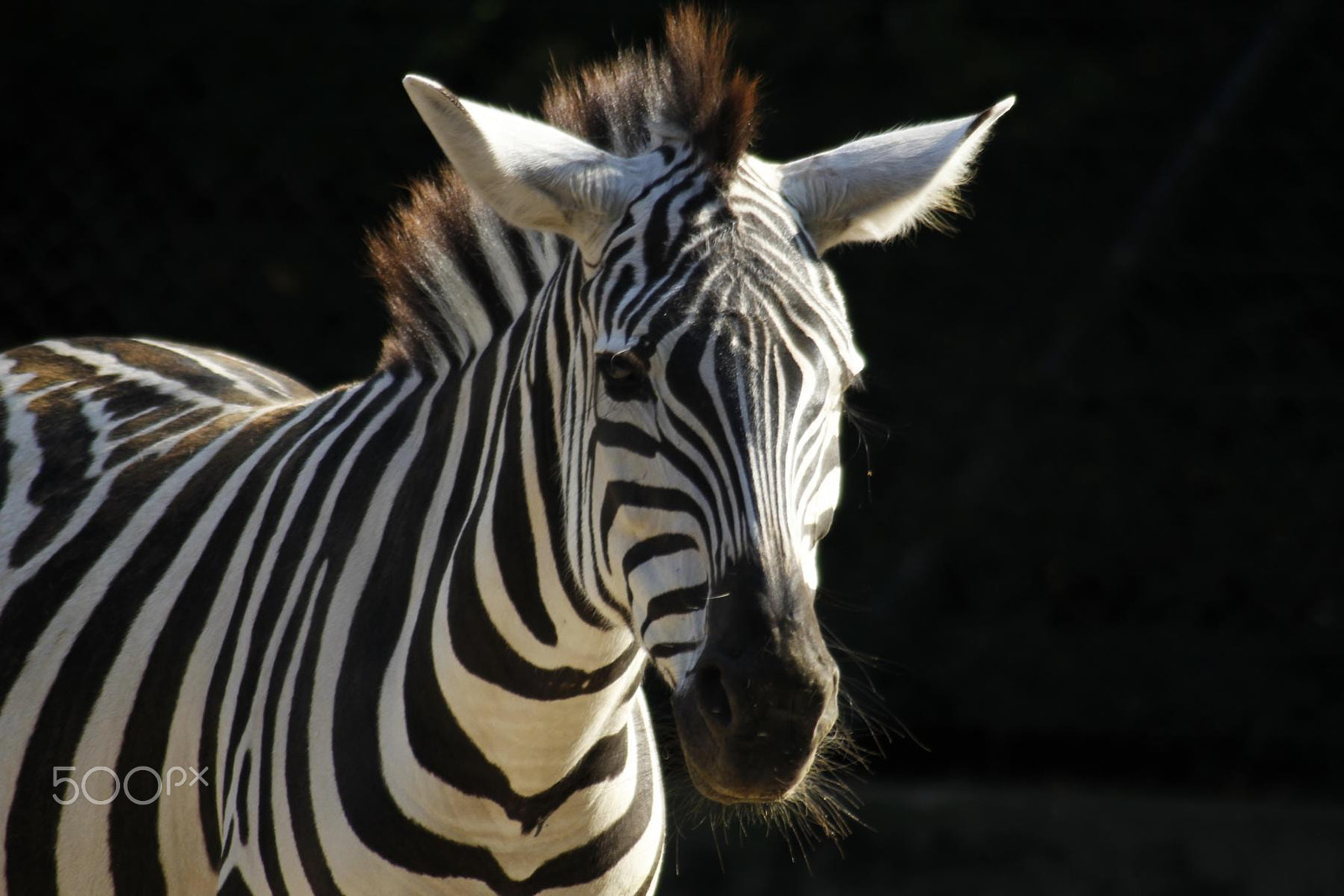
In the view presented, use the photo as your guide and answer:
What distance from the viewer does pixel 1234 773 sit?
481 centimetres

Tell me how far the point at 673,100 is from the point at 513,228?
1.42 feet

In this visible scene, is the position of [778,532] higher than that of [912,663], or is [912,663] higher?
[778,532]

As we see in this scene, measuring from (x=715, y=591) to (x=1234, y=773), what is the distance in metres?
3.69

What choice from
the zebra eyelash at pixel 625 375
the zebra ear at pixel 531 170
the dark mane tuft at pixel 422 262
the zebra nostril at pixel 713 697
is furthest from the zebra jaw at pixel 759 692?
the dark mane tuft at pixel 422 262

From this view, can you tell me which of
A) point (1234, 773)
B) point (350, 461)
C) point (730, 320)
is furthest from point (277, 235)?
point (1234, 773)

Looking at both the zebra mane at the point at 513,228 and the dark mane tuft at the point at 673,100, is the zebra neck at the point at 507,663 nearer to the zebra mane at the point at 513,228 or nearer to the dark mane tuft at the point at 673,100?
the zebra mane at the point at 513,228

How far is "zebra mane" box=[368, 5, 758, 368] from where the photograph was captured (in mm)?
2045

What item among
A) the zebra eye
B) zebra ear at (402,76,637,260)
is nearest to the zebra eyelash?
the zebra eye

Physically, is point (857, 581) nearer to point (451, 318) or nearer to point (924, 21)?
point (924, 21)

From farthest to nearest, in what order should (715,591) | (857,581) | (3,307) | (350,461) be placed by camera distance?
(857,581) < (3,307) < (350,461) < (715,591)

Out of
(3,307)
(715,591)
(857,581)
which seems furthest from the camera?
(857,581)

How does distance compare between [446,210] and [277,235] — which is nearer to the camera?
[446,210]

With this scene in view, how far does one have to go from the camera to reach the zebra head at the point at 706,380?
1.72 m

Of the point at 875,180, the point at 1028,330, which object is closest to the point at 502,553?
the point at 875,180
